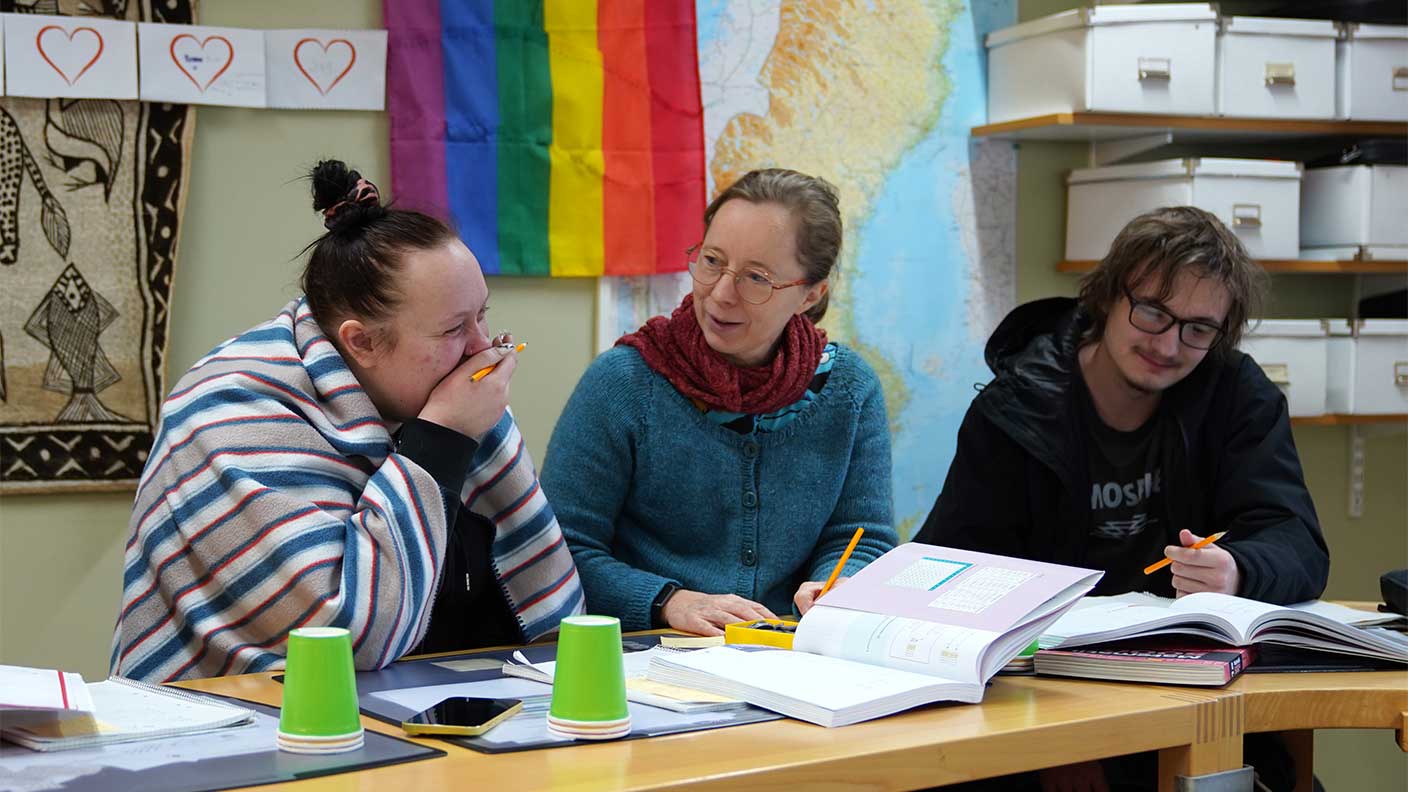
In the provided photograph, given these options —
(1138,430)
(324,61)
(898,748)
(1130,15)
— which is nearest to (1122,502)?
(1138,430)

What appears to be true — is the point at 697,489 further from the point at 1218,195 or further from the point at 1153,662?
the point at 1218,195

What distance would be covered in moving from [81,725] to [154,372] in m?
1.48

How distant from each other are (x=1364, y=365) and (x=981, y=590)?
2115mm

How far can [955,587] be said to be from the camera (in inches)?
59.9

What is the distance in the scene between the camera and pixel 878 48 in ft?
10.4

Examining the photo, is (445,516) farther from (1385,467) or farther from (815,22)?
(1385,467)

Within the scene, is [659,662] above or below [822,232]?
below

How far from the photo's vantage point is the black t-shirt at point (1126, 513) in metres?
2.15

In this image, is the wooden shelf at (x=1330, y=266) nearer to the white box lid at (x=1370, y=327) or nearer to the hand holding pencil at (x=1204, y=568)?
the white box lid at (x=1370, y=327)

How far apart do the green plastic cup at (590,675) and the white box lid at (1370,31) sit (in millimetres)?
2687

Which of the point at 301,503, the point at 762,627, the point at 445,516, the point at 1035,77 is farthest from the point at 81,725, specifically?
the point at 1035,77

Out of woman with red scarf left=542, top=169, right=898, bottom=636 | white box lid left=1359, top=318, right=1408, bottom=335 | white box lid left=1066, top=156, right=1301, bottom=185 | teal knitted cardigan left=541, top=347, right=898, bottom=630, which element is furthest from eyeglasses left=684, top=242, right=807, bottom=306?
white box lid left=1359, top=318, right=1408, bottom=335

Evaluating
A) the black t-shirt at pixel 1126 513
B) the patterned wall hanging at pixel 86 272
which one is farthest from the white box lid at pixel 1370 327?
the patterned wall hanging at pixel 86 272

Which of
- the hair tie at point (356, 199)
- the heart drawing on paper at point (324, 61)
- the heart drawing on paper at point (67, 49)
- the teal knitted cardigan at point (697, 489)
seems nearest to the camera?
the hair tie at point (356, 199)
